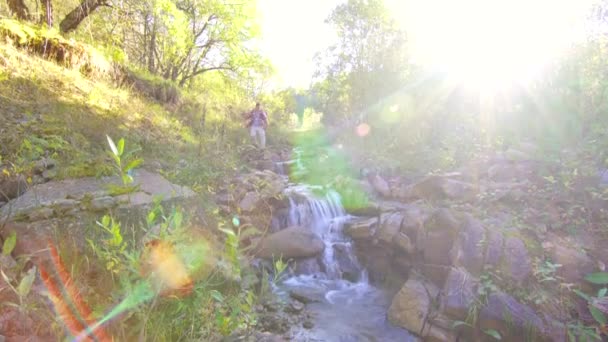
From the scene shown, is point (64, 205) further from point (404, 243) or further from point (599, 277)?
point (599, 277)

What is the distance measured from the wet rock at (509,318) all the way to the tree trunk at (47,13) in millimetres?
10121

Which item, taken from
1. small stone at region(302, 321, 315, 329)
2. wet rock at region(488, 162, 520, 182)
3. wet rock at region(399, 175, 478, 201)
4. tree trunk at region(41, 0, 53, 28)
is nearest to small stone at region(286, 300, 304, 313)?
small stone at region(302, 321, 315, 329)

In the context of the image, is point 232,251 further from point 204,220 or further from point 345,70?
point 345,70

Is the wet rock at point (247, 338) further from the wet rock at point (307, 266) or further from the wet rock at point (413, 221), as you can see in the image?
the wet rock at point (413, 221)

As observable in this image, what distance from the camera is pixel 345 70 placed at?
19.0 metres

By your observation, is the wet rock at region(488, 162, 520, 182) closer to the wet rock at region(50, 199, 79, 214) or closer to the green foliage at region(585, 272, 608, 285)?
the green foliage at region(585, 272, 608, 285)

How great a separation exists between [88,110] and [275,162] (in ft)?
19.1

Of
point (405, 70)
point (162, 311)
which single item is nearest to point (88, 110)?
point (162, 311)

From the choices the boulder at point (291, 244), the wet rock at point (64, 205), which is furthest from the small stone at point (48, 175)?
the boulder at point (291, 244)

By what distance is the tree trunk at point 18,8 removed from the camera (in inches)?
297

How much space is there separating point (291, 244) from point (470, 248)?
2.86 metres

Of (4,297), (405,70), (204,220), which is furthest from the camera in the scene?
(405,70)

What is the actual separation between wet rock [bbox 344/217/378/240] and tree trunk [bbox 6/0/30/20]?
927 cm

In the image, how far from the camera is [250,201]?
19.6ft
